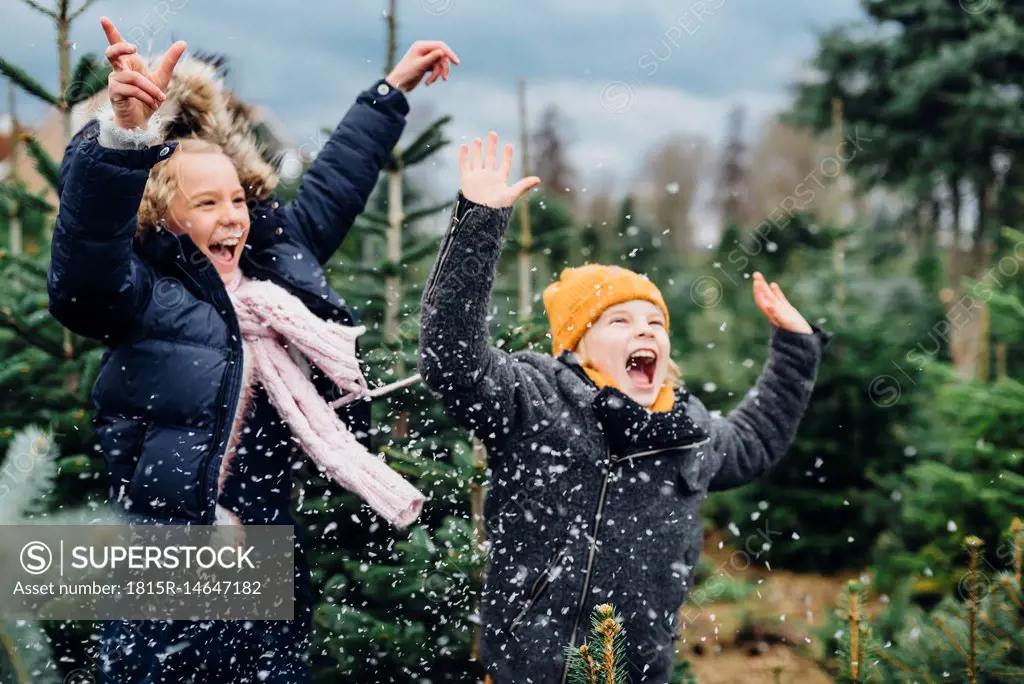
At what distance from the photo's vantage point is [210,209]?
260 centimetres

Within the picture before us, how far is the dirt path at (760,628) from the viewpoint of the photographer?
477 centimetres

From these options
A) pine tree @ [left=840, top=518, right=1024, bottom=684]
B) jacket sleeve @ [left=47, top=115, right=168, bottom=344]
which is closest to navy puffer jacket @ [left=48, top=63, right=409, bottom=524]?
jacket sleeve @ [left=47, top=115, right=168, bottom=344]

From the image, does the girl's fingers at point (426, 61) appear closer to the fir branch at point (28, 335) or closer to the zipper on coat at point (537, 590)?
the zipper on coat at point (537, 590)

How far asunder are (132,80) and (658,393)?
1.71 m

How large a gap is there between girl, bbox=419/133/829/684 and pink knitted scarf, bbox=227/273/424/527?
0.33 metres

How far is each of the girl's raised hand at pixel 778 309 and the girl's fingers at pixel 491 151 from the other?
118cm

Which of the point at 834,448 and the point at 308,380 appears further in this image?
the point at 834,448

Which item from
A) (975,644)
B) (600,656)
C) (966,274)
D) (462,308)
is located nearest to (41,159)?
(462,308)

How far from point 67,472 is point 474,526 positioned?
1680mm

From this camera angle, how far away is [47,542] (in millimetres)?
3123

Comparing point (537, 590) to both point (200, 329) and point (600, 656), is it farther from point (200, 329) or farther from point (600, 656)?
point (200, 329)

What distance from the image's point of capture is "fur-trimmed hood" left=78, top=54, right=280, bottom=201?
106 inches

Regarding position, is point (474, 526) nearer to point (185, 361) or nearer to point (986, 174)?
point (185, 361)

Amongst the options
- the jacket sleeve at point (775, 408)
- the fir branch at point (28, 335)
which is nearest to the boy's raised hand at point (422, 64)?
the jacket sleeve at point (775, 408)
